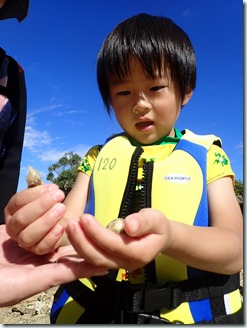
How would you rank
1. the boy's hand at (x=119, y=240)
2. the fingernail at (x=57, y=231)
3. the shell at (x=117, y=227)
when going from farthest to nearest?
the fingernail at (x=57, y=231) → the shell at (x=117, y=227) → the boy's hand at (x=119, y=240)

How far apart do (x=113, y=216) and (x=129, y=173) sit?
27 centimetres

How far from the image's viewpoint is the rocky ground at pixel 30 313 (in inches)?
178

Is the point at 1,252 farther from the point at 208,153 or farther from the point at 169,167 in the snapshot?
the point at 208,153

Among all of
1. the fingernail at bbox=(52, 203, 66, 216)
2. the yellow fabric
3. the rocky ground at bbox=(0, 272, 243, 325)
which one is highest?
the yellow fabric

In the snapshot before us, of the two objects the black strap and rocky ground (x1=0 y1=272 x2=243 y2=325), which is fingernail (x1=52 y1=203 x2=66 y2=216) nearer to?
the black strap

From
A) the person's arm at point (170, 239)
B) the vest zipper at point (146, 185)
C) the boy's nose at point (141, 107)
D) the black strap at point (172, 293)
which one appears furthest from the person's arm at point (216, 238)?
the boy's nose at point (141, 107)

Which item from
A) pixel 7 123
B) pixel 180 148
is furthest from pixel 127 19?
pixel 7 123

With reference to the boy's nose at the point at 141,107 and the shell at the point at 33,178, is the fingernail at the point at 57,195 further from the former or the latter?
the boy's nose at the point at 141,107

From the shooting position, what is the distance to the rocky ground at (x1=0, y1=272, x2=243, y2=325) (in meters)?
4.52

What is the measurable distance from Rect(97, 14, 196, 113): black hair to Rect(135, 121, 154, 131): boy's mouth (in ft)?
0.95

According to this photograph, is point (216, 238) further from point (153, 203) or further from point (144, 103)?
point (144, 103)

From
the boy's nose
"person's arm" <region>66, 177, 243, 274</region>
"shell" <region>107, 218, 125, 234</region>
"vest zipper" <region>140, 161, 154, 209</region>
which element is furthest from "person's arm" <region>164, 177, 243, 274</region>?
the boy's nose

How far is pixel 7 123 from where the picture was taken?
2.86 meters

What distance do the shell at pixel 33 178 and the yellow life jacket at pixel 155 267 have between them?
58 centimetres
